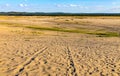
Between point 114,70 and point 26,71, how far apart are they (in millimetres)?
3500

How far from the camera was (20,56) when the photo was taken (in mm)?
11992

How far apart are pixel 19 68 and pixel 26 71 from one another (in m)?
0.57

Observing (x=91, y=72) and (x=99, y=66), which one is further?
(x=99, y=66)

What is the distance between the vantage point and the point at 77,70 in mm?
9289

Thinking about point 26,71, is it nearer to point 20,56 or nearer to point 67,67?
point 67,67

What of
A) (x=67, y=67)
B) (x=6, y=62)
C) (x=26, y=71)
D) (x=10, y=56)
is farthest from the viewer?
(x=10, y=56)

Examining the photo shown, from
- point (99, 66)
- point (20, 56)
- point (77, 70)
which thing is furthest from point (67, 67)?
point (20, 56)

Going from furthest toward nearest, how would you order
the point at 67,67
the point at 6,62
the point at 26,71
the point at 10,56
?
the point at 10,56, the point at 6,62, the point at 67,67, the point at 26,71

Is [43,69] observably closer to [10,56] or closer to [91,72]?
[91,72]

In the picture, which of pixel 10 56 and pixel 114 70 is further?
pixel 10 56

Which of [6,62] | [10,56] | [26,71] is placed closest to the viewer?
[26,71]

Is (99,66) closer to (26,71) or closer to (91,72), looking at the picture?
(91,72)

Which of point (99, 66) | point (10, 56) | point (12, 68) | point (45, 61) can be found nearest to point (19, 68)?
point (12, 68)

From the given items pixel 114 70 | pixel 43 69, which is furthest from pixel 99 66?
pixel 43 69
